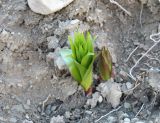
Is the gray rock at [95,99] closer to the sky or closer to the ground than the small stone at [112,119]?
closer to the sky

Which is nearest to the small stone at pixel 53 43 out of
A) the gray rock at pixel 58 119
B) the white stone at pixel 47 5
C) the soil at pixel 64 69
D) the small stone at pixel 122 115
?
the soil at pixel 64 69

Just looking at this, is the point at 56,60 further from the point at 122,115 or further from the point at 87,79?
the point at 122,115

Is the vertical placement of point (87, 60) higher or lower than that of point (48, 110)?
higher

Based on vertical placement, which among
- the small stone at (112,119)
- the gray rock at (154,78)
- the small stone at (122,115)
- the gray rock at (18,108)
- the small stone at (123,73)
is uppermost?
the gray rock at (154,78)

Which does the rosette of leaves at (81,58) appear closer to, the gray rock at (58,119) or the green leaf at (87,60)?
the green leaf at (87,60)

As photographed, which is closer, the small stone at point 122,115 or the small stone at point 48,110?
the small stone at point 122,115

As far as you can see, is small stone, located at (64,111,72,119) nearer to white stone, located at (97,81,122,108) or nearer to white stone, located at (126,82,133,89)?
white stone, located at (97,81,122,108)

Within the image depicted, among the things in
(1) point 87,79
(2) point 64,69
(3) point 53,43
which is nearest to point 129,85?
(1) point 87,79
